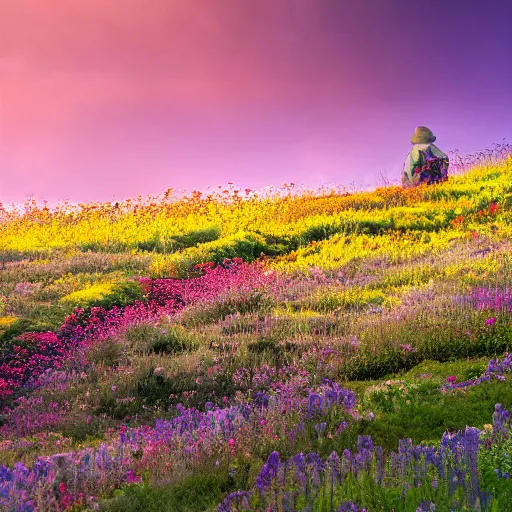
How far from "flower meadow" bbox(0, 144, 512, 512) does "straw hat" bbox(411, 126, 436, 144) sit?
584 cm

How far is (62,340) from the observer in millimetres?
9477

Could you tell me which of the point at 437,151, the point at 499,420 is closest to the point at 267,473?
the point at 499,420

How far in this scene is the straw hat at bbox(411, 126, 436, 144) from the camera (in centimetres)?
2381

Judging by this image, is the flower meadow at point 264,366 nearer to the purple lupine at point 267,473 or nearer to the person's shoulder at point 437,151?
the purple lupine at point 267,473

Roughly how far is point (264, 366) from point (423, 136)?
61.1 ft

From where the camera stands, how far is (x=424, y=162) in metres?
23.3

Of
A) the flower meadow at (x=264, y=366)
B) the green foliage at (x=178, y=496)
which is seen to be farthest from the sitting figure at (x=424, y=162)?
the green foliage at (x=178, y=496)

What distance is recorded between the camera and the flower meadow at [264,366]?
326cm

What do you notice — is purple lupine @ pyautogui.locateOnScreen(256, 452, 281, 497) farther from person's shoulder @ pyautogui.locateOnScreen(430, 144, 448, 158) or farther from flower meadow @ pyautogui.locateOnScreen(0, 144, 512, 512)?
Answer: person's shoulder @ pyautogui.locateOnScreen(430, 144, 448, 158)

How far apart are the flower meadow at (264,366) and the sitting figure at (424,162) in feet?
15.9

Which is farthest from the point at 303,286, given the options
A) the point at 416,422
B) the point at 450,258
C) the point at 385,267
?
the point at 416,422

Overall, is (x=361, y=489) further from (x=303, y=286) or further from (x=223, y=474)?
(x=303, y=286)

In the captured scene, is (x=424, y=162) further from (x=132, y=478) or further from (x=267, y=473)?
(x=267, y=473)

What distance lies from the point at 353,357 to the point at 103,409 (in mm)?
2763
